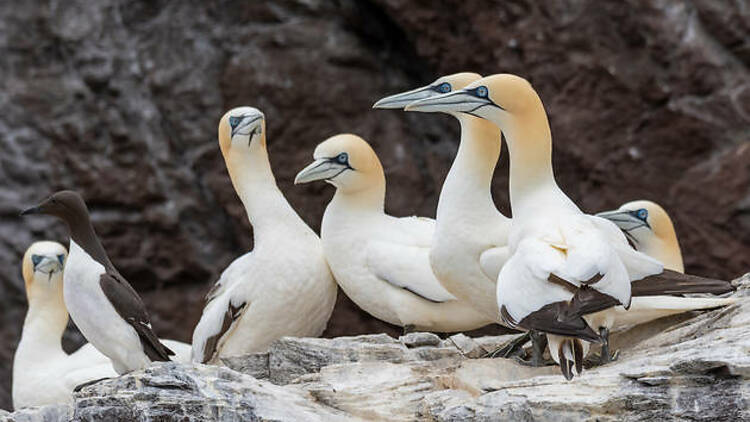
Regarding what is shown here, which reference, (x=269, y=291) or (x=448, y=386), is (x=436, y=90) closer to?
(x=269, y=291)

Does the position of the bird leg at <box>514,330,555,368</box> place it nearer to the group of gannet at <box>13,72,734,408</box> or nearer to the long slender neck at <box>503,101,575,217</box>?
the group of gannet at <box>13,72,734,408</box>

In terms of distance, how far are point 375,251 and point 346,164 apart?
531 millimetres

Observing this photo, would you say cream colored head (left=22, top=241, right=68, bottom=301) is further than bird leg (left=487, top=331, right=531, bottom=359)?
Yes

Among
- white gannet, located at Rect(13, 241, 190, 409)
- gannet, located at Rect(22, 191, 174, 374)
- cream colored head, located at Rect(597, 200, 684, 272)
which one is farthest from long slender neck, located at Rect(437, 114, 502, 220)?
white gannet, located at Rect(13, 241, 190, 409)

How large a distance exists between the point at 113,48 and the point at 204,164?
125cm

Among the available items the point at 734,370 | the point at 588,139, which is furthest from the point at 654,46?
the point at 734,370

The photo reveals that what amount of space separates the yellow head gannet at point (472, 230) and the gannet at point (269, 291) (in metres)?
1.15

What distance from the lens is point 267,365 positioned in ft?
21.9

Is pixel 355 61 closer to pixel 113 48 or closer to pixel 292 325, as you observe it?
pixel 113 48

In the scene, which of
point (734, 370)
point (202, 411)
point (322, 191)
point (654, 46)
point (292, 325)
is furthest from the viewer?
point (322, 191)

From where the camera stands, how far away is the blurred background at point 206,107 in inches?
431

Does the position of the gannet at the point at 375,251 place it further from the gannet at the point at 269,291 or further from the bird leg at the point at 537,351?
the bird leg at the point at 537,351

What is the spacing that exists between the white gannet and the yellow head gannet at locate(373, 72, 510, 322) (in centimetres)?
226

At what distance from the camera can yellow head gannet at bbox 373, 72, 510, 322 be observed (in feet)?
21.9
